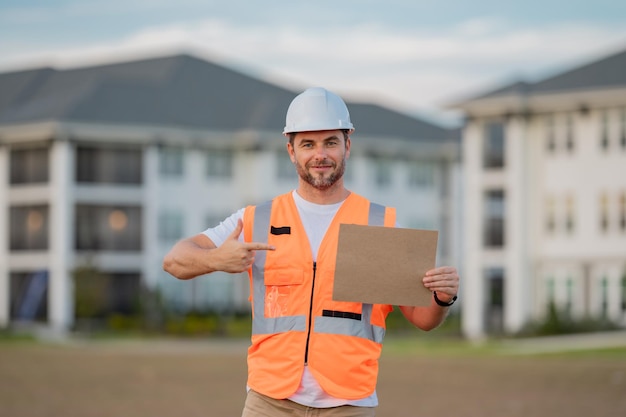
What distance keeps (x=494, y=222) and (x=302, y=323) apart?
60.2 meters

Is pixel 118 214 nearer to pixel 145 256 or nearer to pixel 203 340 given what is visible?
pixel 145 256

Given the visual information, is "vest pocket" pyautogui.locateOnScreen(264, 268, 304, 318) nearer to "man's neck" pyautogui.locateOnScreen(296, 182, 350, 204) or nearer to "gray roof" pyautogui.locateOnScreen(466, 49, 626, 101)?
"man's neck" pyautogui.locateOnScreen(296, 182, 350, 204)

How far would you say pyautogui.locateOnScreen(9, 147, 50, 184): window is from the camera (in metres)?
66.8

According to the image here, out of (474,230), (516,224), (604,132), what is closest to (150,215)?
(474,230)

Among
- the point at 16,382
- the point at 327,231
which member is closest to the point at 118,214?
the point at 16,382

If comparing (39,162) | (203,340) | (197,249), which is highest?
(39,162)

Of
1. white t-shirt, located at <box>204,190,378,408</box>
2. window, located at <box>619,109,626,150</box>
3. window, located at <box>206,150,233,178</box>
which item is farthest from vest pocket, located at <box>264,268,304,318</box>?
window, located at <box>206,150,233,178</box>

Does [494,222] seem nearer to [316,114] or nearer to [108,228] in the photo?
[108,228]

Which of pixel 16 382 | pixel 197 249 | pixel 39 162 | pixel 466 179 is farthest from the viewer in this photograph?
pixel 39 162

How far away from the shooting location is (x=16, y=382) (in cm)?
2825

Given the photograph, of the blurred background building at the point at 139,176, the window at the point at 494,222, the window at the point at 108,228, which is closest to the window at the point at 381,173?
the blurred background building at the point at 139,176

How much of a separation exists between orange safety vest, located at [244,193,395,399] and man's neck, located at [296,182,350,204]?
14 cm

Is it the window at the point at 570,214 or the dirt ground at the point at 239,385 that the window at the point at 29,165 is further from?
the window at the point at 570,214

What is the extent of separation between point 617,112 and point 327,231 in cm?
4859
